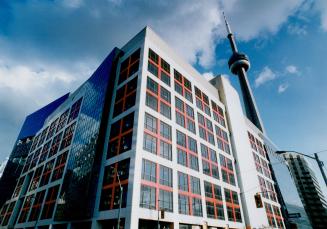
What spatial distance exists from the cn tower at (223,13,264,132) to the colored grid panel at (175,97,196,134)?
81.6 m

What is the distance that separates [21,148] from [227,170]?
81.3 m

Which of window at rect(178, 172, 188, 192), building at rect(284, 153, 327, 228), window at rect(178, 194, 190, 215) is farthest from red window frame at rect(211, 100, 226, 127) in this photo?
building at rect(284, 153, 327, 228)

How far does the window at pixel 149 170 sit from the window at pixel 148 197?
1.41m

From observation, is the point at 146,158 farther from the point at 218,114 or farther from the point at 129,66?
the point at 218,114

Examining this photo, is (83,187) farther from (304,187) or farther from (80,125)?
(304,187)

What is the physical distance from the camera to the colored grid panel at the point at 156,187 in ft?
103

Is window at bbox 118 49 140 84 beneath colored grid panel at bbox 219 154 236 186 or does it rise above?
above

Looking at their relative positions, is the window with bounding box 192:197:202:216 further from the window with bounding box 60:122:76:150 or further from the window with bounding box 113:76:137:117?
the window with bounding box 60:122:76:150

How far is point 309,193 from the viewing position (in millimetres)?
143625

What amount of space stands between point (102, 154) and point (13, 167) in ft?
214

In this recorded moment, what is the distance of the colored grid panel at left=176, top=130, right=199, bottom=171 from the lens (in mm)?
41603

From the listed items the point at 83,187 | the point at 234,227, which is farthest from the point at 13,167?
the point at 234,227

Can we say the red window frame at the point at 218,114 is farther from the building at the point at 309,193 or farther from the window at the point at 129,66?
the building at the point at 309,193

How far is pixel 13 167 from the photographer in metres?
83.6
